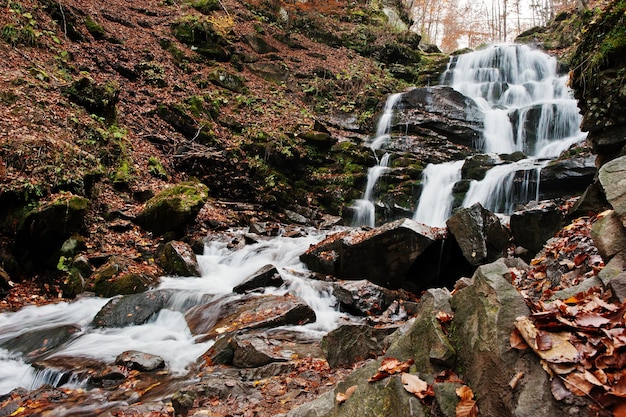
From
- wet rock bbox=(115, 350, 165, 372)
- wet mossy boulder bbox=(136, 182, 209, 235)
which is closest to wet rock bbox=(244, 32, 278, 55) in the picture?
wet mossy boulder bbox=(136, 182, 209, 235)

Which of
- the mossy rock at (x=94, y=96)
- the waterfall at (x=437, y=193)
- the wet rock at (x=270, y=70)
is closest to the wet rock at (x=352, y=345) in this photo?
the waterfall at (x=437, y=193)

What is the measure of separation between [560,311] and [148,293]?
23.0ft

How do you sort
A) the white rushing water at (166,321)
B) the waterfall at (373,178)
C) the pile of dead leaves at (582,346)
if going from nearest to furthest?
1. the pile of dead leaves at (582,346)
2. the white rushing water at (166,321)
3. the waterfall at (373,178)

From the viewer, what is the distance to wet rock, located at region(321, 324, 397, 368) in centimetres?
458

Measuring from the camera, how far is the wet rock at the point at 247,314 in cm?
621

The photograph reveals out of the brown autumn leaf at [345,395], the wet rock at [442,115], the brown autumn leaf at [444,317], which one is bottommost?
the brown autumn leaf at [345,395]

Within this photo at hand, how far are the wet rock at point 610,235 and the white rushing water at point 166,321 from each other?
4273mm

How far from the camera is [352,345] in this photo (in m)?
4.63

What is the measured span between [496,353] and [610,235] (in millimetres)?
1559

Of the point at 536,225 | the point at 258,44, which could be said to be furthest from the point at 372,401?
the point at 258,44

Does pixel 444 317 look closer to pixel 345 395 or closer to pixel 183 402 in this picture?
pixel 345 395

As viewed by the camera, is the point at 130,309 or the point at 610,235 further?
the point at 130,309

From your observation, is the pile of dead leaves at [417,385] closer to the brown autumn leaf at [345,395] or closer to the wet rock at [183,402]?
the brown autumn leaf at [345,395]

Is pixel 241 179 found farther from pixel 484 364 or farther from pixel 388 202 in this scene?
pixel 484 364
